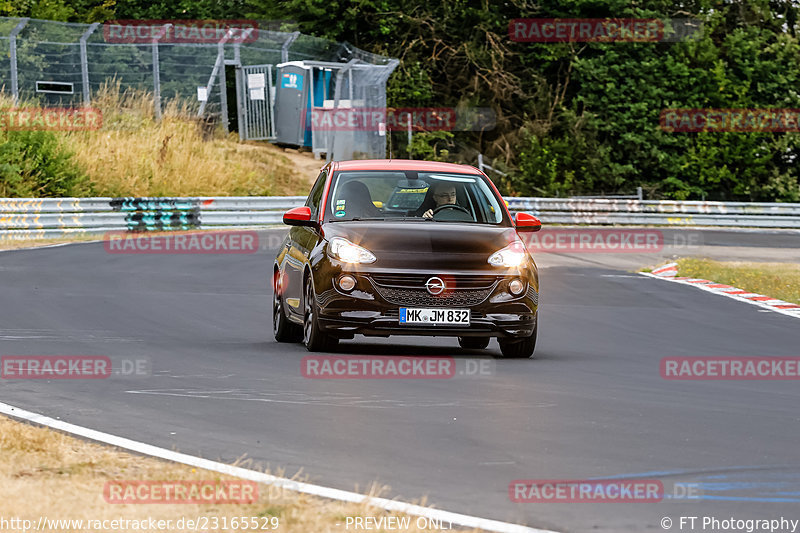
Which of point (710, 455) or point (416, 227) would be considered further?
point (416, 227)

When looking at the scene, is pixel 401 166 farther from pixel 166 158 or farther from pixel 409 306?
pixel 166 158

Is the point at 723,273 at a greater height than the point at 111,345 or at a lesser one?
lesser

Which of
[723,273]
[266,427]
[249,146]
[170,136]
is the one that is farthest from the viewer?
[249,146]

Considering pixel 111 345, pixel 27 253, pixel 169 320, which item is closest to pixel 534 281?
pixel 111 345

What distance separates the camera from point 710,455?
25.5 ft

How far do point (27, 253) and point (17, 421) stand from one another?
17.2 m

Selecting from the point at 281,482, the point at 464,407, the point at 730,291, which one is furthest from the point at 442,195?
the point at 730,291

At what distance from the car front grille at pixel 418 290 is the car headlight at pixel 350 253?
17 cm

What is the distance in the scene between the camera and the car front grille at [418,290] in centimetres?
1162

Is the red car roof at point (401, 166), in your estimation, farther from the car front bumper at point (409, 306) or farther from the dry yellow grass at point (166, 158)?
the dry yellow grass at point (166, 158)

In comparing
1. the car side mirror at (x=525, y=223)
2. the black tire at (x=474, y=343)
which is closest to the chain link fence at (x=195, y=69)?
the black tire at (x=474, y=343)

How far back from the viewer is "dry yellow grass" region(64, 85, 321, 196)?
36812 mm

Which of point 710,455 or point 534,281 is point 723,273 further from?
point 710,455

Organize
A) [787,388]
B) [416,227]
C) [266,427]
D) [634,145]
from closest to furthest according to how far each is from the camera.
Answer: [266,427] < [787,388] < [416,227] < [634,145]
